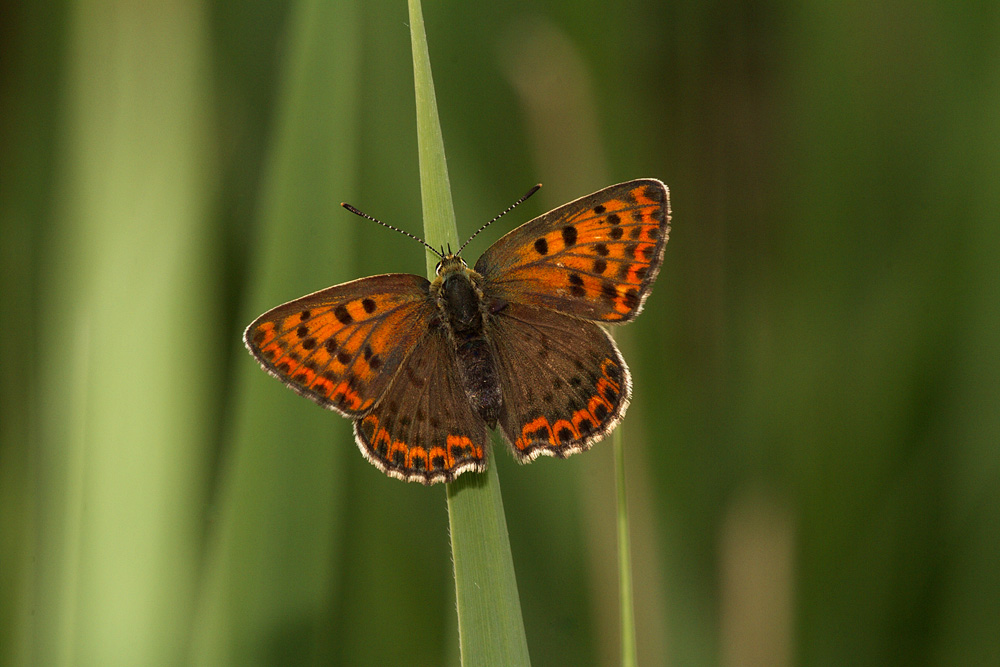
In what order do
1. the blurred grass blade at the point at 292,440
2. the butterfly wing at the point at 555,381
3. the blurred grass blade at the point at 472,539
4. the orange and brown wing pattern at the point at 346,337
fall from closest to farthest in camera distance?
the blurred grass blade at the point at 472,539 → the blurred grass blade at the point at 292,440 → the orange and brown wing pattern at the point at 346,337 → the butterfly wing at the point at 555,381

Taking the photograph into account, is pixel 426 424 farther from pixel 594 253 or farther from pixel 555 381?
pixel 594 253

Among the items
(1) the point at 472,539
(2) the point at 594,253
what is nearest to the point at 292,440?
(1) the point at 472,539

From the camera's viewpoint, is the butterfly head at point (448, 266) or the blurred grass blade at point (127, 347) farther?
the butterfly head at point (448, 266)

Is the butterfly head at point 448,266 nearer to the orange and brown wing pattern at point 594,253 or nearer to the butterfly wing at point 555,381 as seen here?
the orange and brown wing pattern at point 594,253

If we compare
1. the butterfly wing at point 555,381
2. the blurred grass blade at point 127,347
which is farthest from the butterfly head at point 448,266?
the blurred grass blade at point 127,347

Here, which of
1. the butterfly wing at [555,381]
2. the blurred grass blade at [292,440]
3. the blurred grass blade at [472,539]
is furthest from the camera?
the butterfly wing at [555,381]

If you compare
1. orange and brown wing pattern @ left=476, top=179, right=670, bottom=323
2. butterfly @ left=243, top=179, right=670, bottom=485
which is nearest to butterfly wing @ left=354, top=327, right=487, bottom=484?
butterfly @ left=243, top=179, right=670, bottom=485
